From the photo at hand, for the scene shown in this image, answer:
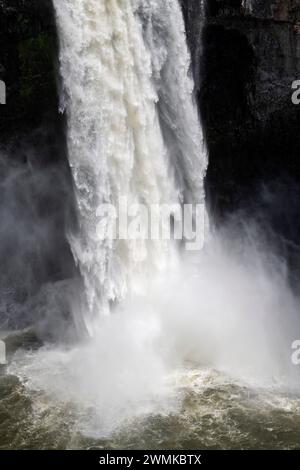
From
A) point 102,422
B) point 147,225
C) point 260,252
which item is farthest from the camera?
point 260,252

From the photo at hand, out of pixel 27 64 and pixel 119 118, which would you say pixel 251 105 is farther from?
pixel 27 64

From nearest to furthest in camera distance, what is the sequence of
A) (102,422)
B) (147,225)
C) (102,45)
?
(102,422)
(102,45)
(147,225)

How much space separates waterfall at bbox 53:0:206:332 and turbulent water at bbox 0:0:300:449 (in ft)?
0.08

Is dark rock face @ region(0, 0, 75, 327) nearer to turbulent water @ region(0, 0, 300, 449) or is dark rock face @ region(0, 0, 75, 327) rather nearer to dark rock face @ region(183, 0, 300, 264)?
turbulent water @ region(0, 0, 300, 449)

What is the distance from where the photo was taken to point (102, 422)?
9.35m

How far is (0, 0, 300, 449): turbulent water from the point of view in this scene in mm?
9414

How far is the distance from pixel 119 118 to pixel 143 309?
13.4ft

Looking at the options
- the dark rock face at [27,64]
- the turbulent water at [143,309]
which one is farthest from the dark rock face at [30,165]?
the turbulent water at [143,309]

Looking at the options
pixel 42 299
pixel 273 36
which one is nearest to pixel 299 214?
pixel 273 36

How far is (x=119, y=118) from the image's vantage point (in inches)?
464

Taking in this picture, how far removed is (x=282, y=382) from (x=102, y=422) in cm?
351

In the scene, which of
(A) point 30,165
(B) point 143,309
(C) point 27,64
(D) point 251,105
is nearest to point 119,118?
(C) point 27,64

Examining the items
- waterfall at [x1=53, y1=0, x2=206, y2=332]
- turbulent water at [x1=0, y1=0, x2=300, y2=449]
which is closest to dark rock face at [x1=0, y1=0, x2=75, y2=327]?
waterfall at [x1=53, y1=0, x2=206, y2=332]
